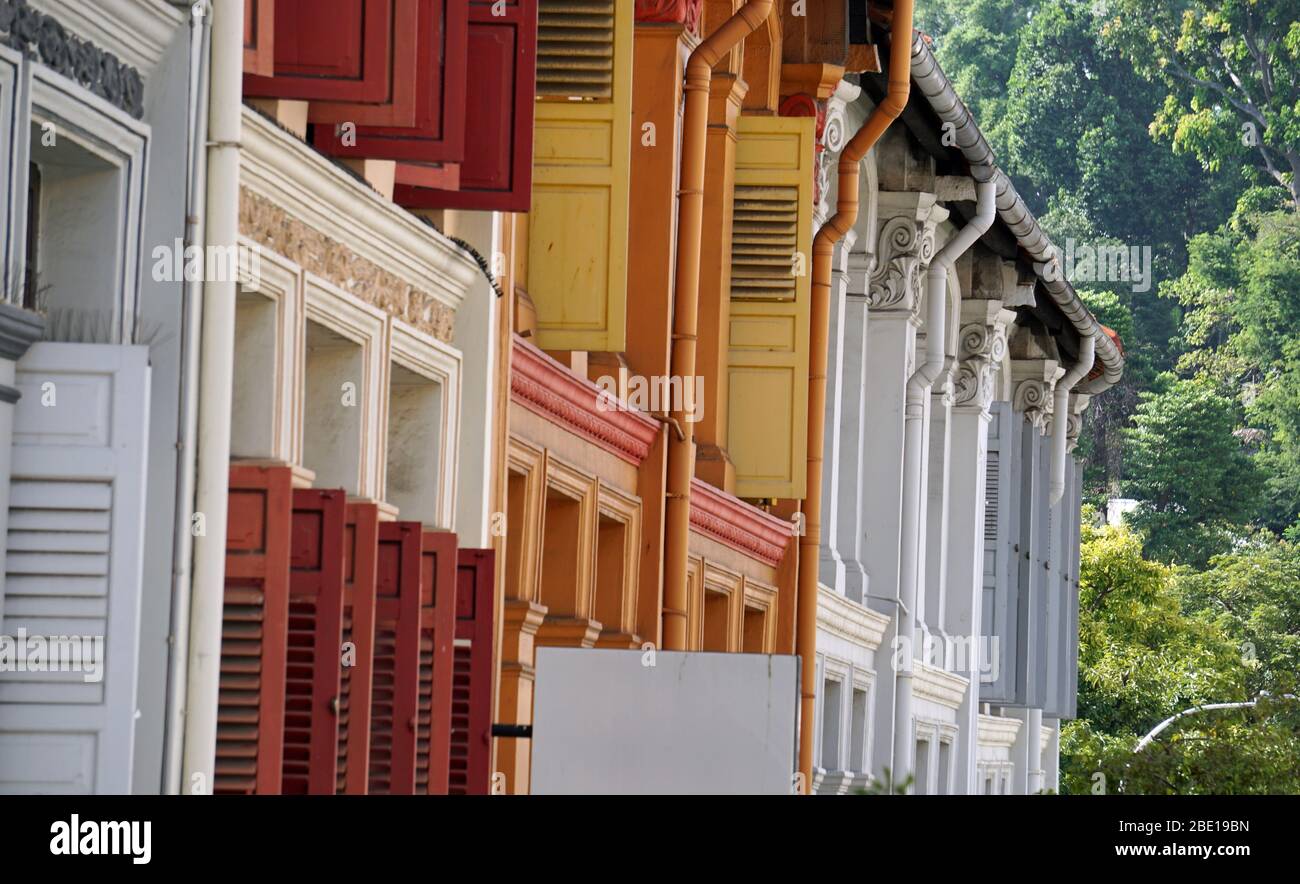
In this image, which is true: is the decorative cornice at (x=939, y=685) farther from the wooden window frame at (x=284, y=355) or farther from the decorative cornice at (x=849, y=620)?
the wooden window frame at (x=284, y=355)

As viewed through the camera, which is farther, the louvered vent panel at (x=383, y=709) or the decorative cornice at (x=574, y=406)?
the decorative cornice at (x=574, y=406)

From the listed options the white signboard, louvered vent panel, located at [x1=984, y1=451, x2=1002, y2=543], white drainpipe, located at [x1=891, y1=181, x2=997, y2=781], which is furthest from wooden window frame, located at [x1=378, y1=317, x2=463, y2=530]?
louvered vent panel, located at [x1=984, y1=451, x2=1002, y2=543]

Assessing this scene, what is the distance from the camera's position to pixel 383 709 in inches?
560

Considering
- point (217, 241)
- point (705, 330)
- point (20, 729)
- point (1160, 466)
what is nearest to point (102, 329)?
point (217, 241)

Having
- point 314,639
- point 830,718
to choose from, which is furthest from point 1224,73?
point 314,639

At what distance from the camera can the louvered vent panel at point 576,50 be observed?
1839 centimetres

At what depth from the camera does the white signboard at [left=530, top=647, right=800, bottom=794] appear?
13.6 meters

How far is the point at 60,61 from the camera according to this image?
10969mm

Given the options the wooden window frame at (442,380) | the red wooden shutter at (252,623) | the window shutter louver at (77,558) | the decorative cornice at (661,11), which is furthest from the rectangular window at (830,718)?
the window shutter louver at (77,558)

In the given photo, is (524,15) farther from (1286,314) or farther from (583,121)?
(1286,314)

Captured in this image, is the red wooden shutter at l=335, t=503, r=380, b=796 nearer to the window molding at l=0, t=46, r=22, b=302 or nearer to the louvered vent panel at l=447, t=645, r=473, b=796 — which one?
the louvered vent panel at l=447, t=645, r=473, b=796

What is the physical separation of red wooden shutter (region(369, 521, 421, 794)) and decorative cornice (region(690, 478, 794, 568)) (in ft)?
25.1

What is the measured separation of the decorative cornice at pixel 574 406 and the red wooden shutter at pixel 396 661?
2.94m

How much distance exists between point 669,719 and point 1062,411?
2773 cm
